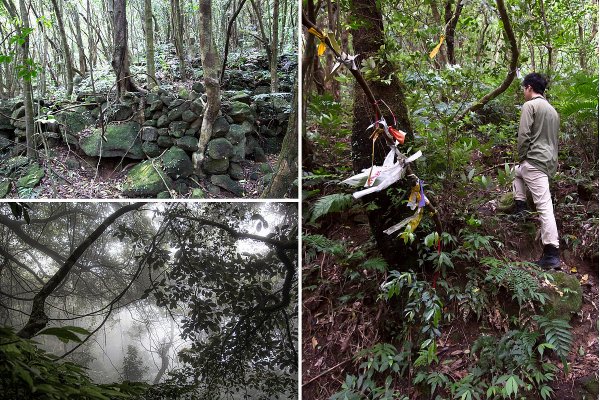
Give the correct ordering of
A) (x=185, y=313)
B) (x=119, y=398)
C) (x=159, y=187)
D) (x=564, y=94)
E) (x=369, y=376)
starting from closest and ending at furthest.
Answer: (x=119, y=398), (x=185, y=313), (x=159, y=187), (x=369, y=376), (x=564, y=94)

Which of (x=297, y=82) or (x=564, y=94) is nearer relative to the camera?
(x=297, y=82)

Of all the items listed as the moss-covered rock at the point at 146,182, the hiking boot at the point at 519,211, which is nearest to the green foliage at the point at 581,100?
the hiking boot at the point at 519,211

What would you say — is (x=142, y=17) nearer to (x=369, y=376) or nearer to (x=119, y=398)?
(x=119, y=398)

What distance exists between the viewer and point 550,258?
97.4 inches

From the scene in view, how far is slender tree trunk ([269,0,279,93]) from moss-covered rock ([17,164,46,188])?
1.07 meters

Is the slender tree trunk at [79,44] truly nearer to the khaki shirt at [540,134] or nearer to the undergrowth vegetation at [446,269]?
the undergrowth vegetation at [446,269]

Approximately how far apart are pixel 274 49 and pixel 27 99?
1.23 m

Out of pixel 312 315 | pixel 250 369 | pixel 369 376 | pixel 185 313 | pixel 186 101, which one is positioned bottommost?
pixel 369 376

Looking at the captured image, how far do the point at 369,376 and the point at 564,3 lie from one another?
2959 millimetres

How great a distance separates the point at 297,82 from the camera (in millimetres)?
1923

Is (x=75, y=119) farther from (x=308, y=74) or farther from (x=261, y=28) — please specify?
(x=308, y=74)

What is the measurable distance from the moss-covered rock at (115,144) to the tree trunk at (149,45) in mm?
290

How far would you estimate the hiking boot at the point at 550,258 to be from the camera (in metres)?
2.47

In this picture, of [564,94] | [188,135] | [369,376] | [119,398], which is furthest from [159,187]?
[564,94]
